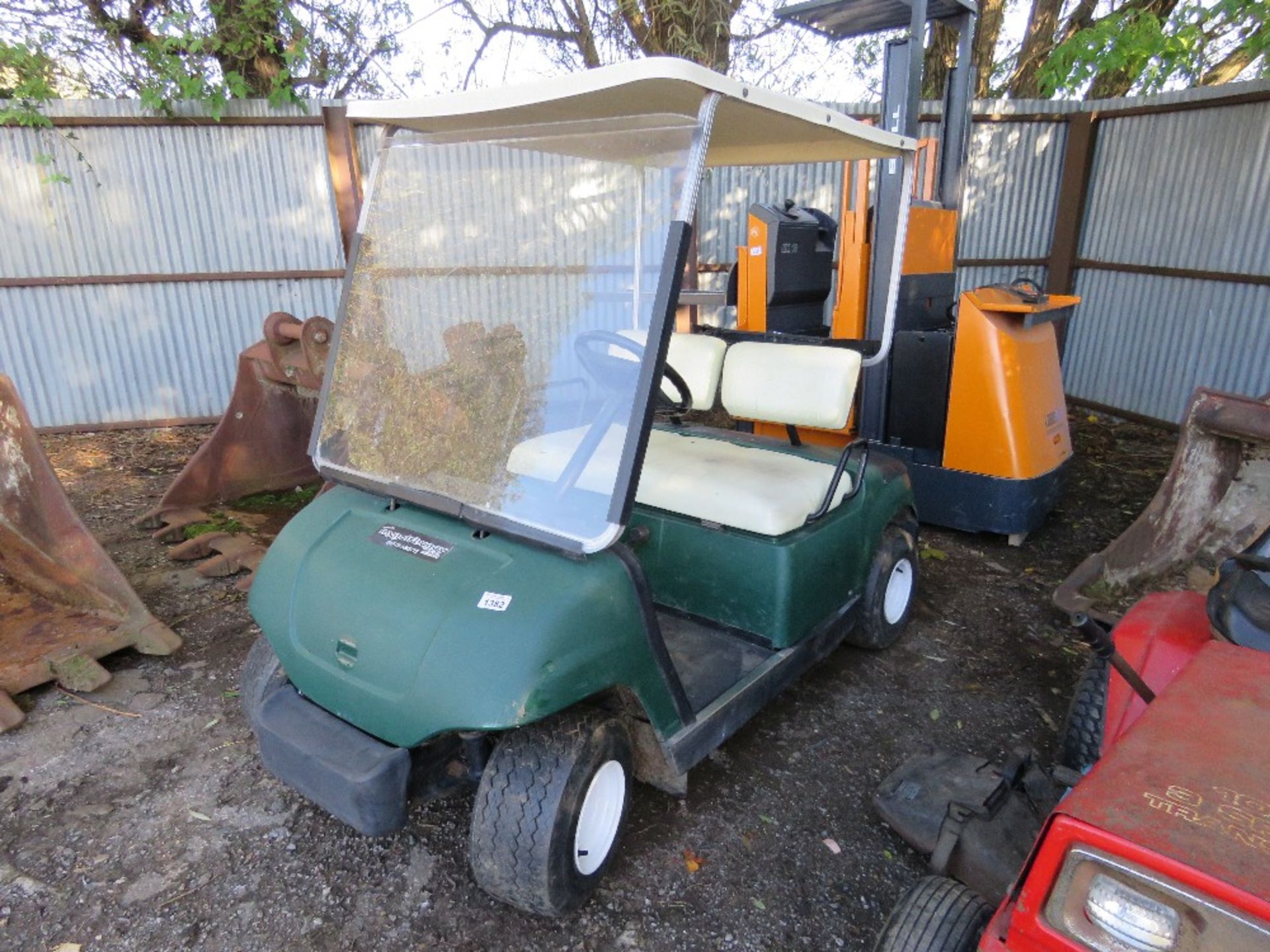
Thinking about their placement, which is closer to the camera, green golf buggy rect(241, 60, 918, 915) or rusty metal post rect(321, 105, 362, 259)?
green golf buggy rect(241, 60, 918, 915)

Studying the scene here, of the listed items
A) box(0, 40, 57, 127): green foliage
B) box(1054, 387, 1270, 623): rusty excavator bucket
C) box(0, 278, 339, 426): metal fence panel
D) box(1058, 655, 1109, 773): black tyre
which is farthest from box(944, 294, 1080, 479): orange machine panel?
box(0, 40, 57, 127): green foliage

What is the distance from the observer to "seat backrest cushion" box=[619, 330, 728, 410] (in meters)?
3.08

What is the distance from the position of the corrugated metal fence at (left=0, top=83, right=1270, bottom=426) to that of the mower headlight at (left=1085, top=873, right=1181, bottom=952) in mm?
5924

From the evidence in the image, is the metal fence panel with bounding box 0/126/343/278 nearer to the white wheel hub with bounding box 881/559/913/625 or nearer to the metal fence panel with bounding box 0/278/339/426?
the metal fence panel with bounding box 0/278/339/426

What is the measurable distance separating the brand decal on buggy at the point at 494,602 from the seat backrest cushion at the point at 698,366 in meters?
1.48

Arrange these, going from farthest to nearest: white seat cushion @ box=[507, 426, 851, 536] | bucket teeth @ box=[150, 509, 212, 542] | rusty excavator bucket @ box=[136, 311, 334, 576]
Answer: bucket teeth @ box=[150, 509, 212, 542] < rusty excavator bucket @ box=[136, 311, 334, 576] < white seat cushion @ box=[507, 426, 851, 536]

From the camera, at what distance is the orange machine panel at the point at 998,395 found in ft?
12.5

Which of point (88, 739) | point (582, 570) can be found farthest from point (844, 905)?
point (88, 739)

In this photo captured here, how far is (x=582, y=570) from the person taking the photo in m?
1.81

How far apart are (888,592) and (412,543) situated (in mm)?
1898

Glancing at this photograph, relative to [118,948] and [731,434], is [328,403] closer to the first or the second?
[118,948]

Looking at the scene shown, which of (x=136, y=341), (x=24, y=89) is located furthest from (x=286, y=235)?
(x=24, y=89)

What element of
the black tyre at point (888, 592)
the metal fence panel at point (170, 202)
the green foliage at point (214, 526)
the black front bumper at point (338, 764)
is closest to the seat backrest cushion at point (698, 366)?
the black tyre at point (888, 592)

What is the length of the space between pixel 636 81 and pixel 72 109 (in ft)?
20.9
